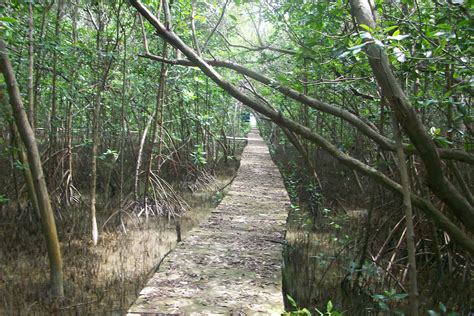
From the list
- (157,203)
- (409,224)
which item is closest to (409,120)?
(409,224)

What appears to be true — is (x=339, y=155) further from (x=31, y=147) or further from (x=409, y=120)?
(x=31, y=147)

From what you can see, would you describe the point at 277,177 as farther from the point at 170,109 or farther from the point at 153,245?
the point at 170,109

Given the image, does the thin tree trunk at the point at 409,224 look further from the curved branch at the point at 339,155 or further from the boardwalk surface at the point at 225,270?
the boardwalk surface at the point at 225,270

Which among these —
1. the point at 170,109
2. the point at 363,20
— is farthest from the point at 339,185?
the point at 363,20

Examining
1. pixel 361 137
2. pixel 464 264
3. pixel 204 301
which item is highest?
pixel 361 137

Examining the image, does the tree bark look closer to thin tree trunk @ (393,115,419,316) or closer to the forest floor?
thin tree trunk @ (393,115,419,316)

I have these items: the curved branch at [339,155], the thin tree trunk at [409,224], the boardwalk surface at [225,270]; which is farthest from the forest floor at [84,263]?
the thin tree trunk at [409,224]

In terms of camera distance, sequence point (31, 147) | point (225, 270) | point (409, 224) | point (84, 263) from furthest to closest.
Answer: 1. point (84, 263)
2. point (31, 147)
3. point (225, 270)
4. point (409, 224)

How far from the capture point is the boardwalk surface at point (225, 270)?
6.85ft

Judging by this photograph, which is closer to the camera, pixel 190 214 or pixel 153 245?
pixel 153 245

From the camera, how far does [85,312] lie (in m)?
3.25

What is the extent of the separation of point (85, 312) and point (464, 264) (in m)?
3.16

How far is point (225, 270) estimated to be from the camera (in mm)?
2598

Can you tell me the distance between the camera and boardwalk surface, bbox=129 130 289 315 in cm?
209
